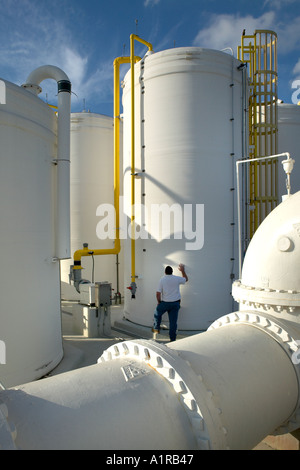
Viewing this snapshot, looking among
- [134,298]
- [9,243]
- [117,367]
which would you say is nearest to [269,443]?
[117,367]

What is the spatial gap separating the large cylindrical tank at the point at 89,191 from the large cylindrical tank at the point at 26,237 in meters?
4.58

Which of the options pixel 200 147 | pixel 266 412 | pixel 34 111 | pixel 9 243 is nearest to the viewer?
pixel 266 412

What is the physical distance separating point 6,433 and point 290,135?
356 inches

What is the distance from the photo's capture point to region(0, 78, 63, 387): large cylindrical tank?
13.5ft

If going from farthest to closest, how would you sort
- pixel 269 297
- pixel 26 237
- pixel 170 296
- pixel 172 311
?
pixel 172 311 < pixel 170 296 < pixel 26 237 < pixel 269 297

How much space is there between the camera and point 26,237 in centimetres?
439

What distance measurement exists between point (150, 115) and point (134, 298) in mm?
3576

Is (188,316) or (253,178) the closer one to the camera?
(188,316)

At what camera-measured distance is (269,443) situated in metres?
2.86

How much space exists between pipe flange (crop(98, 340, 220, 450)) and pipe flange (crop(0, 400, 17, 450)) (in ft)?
2.28
